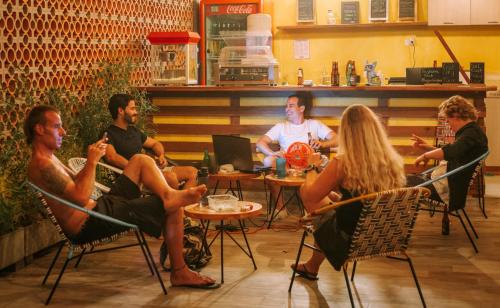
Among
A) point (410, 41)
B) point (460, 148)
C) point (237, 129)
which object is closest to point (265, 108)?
point (237, 129)

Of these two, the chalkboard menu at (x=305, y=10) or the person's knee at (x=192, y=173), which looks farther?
the chalkboard menu at (x=305, y=10)

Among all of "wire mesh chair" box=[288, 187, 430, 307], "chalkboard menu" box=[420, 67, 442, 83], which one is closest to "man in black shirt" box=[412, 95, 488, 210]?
"wire mesh chair" box=[288, 187, 430, 307]

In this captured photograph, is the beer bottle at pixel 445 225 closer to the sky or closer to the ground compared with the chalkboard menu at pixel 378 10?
closer to the ground

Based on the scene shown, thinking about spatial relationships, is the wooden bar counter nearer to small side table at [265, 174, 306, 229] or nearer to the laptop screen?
small side table at [265, 174, 306, 229]

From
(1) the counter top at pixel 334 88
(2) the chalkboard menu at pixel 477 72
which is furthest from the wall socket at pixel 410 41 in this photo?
(1) the counter top at pixel 334 88

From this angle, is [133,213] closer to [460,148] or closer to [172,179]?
[172,179]

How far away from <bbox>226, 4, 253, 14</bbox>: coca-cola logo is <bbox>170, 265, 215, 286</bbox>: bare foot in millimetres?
5959

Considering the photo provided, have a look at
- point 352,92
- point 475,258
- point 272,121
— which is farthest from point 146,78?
point 475,258

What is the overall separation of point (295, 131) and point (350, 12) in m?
3.76

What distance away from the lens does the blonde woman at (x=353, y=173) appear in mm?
3455

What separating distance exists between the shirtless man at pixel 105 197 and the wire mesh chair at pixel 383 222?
3.11ft

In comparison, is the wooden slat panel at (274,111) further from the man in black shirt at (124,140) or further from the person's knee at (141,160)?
the person's knee at (141,160)

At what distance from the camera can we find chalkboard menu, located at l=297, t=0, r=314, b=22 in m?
9.49

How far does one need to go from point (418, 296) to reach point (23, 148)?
2951 mm
